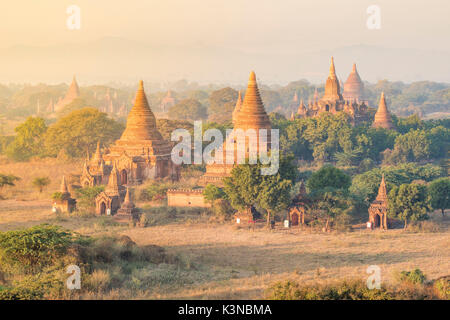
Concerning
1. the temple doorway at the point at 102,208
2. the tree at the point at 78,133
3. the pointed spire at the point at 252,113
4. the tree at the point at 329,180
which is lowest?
the temple doorway at the point at 102,208

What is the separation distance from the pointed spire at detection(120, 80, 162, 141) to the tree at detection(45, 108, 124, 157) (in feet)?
41.0

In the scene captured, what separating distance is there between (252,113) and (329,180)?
10.1 m

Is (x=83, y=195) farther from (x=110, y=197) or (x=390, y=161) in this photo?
(x=390, y=161)

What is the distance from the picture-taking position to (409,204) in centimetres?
2986

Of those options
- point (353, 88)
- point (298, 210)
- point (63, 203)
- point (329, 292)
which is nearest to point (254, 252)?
point (298, 210)

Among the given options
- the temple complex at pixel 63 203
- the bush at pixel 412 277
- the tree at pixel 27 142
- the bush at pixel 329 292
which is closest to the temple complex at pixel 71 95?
the tree at pixel 27 142

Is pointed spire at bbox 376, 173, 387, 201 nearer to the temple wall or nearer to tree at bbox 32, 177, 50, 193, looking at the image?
the temple wall

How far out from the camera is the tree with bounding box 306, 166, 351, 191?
110 ft

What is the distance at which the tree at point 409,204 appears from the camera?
2977 cm

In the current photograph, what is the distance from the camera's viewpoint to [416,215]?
29750 mm

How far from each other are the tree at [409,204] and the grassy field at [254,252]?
104 centimetres

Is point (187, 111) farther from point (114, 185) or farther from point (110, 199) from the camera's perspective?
point (110, 199)

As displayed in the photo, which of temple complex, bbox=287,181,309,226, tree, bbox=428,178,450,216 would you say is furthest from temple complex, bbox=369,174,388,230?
temple complex, bbox=287,181,309,226

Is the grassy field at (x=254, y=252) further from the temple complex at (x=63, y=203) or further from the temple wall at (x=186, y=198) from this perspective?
the temple wall at (x=186, y=198)
